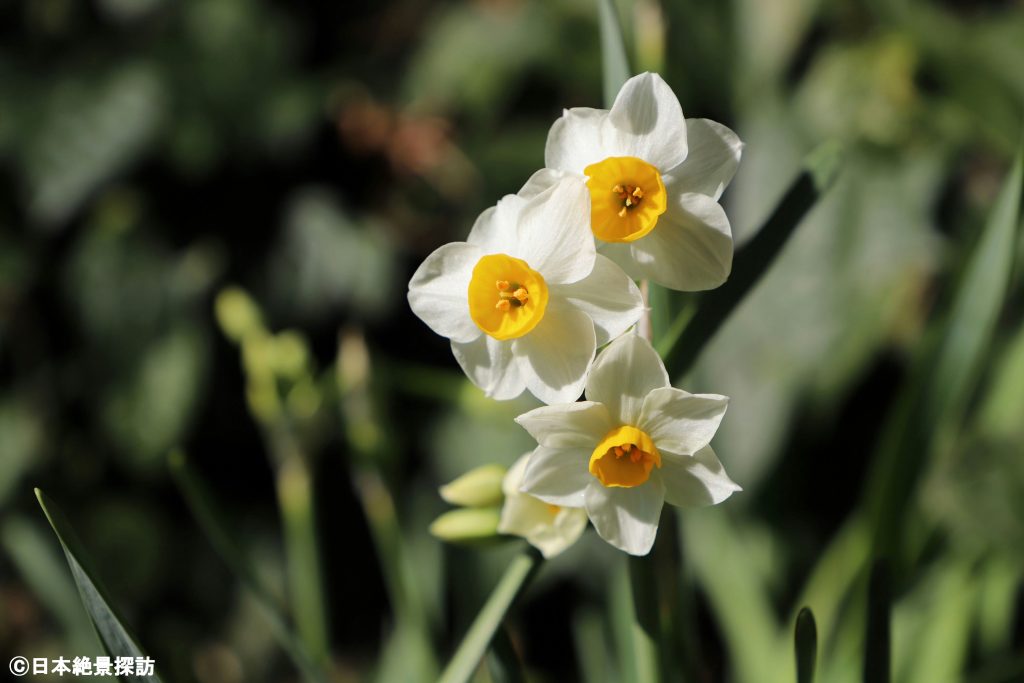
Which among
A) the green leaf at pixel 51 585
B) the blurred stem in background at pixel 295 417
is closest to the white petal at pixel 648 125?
the blurred stem in background at pixel 295 417

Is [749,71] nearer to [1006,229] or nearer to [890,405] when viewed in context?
[890,405]

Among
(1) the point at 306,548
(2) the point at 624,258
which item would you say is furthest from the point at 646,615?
(1) the point at 306,548

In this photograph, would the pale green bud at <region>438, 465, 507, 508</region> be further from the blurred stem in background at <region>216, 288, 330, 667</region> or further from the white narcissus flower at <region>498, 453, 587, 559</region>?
the blurred stem in background at <region>216, 288, 330, 667</region>

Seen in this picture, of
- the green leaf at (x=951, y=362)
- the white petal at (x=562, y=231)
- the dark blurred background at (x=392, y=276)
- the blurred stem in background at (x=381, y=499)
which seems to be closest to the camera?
the white petal at (x=562, y=231)

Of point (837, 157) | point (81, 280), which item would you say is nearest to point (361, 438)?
point (837, 157)

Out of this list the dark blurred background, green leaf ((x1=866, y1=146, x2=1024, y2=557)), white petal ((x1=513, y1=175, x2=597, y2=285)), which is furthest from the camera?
the dark blurred background

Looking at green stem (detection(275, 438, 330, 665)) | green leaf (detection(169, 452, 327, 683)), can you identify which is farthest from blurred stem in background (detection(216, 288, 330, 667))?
green leaf (detection(169, 452, 327, 683))

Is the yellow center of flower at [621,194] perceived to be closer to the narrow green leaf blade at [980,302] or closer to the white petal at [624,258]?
the white petal at [624,258]
